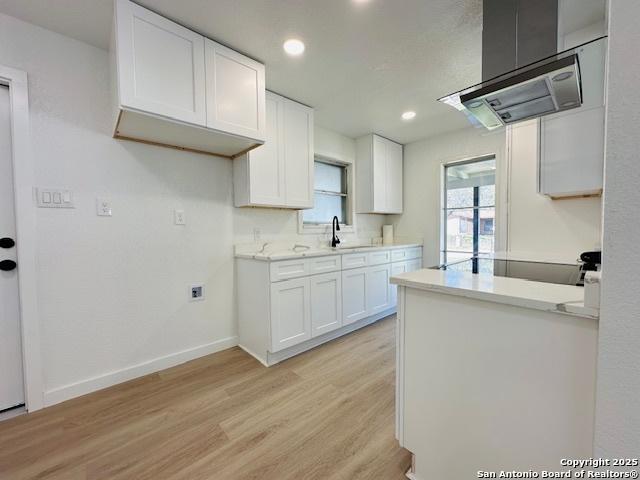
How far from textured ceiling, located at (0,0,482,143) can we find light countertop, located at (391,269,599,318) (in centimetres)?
156

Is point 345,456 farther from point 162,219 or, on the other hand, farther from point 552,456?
point 162,219

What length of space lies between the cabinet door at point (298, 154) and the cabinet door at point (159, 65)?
38.3 inches

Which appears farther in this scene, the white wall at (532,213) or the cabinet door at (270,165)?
the cabinet door at (270,165)

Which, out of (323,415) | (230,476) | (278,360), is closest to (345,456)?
(323,415)

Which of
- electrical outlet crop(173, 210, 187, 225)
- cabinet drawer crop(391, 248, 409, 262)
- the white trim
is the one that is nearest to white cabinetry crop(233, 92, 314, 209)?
electrical outlet crop(173, 210, 187, 225)

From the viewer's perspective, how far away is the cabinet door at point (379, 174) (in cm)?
360

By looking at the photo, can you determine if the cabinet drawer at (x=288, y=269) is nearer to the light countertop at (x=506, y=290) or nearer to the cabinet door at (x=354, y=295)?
the cabinet door at (x=354, y=295)

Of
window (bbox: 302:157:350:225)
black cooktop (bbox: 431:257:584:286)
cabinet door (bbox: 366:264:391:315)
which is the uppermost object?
window (bbox: 302:157:350:225)

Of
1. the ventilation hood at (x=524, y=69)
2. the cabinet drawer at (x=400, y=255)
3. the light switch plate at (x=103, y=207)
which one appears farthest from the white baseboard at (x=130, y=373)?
the ventilation hood at (x=524, y=69)

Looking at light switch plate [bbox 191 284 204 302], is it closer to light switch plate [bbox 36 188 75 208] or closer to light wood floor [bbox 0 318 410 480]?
light wood floor [bbox 0 318 410 480]

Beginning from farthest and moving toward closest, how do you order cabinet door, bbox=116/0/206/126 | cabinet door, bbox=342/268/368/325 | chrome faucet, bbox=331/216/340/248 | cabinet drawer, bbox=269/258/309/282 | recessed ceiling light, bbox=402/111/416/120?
chrome faucet, bbox=331/216/340/248 < recessed ceiling light, bbox=402/111/416/120 < cabinet door, bbox=342/268/368/325 < cabinet drawer, bbox=269/258/309/282 < cabinet door, bbox=116/0/206/126

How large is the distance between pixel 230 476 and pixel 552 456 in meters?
1.26

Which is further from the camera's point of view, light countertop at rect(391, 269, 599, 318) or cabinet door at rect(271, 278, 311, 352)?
cabinet door at rect(271, 278, 311, 352)

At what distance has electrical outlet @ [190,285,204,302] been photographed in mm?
2324
